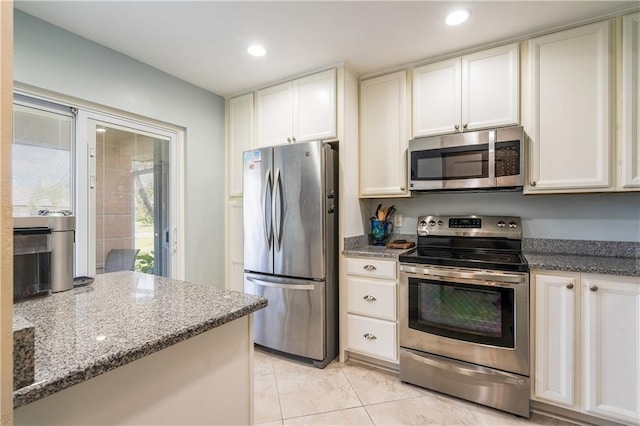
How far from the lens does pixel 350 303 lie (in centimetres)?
246

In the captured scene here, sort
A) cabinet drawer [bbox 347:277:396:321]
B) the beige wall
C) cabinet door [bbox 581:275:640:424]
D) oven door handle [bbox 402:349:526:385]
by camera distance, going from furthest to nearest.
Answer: cabinet drawer [bbox 347:277:396:321] → oven door handle [bbox 402:349:526:385] → cabinet door [bbox 581:275:640:424] → the beige wall

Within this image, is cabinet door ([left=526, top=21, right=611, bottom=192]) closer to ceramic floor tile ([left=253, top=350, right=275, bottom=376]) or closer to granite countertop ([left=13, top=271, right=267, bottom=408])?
granite countertop ([left=13, top=271, right=267, bottom=408])

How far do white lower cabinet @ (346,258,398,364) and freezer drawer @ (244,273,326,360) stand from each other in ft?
0.79

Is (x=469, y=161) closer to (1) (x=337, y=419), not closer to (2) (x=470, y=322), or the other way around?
(2) (x=470, y=322)

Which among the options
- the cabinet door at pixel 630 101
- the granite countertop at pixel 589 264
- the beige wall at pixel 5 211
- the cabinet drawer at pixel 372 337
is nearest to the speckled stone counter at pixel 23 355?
the beige wall at pixel 5 211

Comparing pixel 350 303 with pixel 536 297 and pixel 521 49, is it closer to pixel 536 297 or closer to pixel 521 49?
pixel 536 297

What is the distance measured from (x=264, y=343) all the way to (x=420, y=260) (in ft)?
4.98

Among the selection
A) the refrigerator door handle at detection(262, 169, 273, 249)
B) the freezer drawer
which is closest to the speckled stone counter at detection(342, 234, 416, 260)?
the freezer drawer

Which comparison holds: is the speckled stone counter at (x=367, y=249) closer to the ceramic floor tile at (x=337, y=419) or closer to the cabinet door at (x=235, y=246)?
the ceramic floor tile at (x=337, y=419)

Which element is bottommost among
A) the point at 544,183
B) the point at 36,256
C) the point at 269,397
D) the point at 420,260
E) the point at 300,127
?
the point at 269,397

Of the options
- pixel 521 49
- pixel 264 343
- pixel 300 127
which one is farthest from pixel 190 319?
pixel 521 49

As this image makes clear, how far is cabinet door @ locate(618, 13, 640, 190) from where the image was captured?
70.7 inches

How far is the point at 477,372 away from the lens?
1.90 m

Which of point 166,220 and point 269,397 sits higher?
point 166,220
